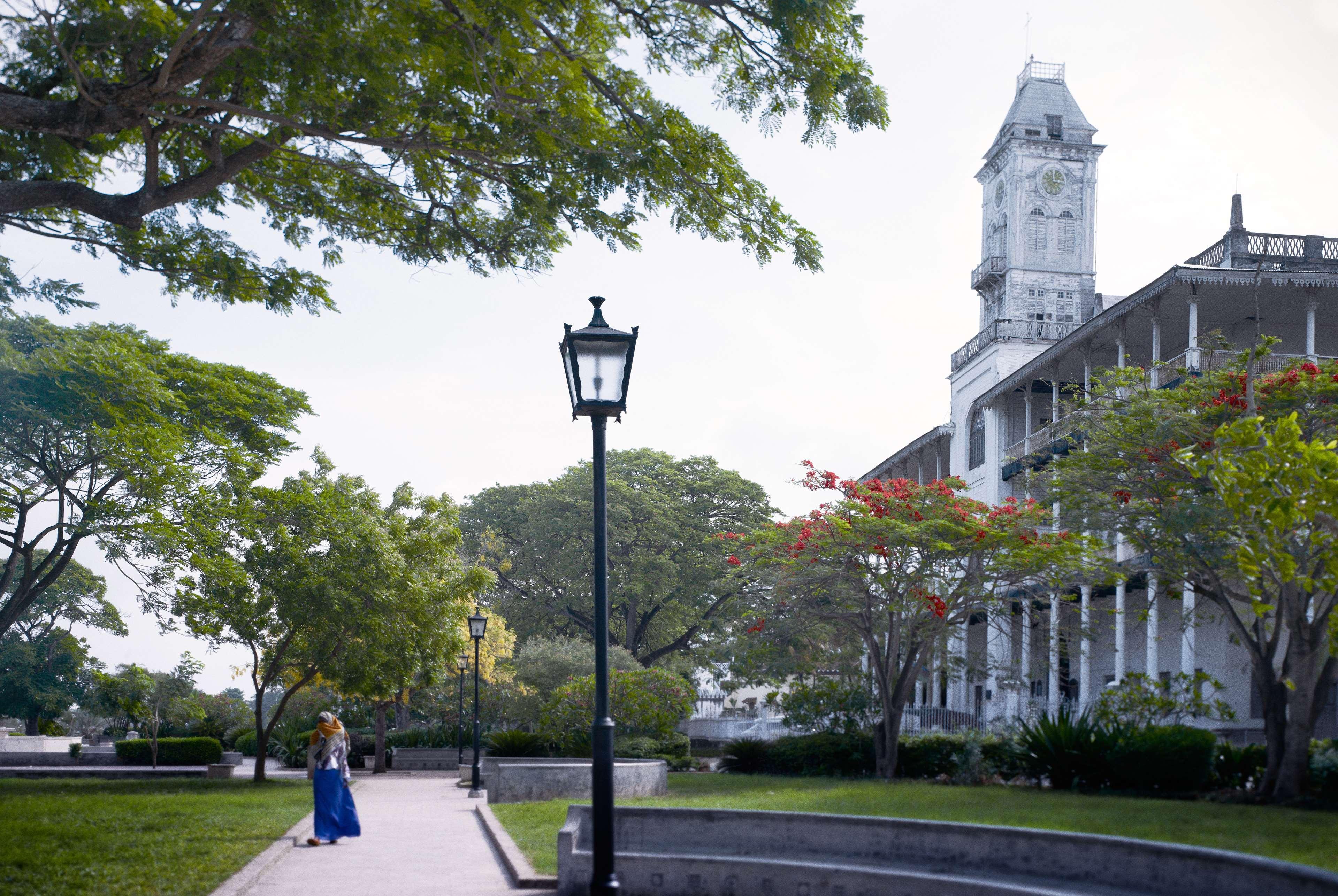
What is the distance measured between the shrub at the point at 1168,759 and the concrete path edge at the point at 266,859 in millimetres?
10121

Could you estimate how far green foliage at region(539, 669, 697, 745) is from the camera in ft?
86.8

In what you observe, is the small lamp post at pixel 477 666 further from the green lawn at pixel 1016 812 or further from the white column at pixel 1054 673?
the white column at pixel 1054 673

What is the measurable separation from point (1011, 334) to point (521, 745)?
75.1 feet

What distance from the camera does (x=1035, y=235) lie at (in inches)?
1902

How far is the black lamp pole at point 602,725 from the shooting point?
25.6 feet

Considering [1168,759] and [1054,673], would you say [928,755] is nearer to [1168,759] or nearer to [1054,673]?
[1168,759]

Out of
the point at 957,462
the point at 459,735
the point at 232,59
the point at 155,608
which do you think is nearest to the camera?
the point at 232,59

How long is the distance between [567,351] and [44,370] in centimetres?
1563

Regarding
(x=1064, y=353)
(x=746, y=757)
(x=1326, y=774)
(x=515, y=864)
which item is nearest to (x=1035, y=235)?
(x=1064, y=353)

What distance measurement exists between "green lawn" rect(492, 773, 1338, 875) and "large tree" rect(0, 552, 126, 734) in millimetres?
40027

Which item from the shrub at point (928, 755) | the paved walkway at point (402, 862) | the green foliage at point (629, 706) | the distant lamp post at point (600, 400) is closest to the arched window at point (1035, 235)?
the green foliage at point (629, 706)

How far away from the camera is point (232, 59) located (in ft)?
30.0

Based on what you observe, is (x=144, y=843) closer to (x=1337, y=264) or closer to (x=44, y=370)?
(x=44, y=370)

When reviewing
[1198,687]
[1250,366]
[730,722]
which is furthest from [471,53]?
[730,722]
